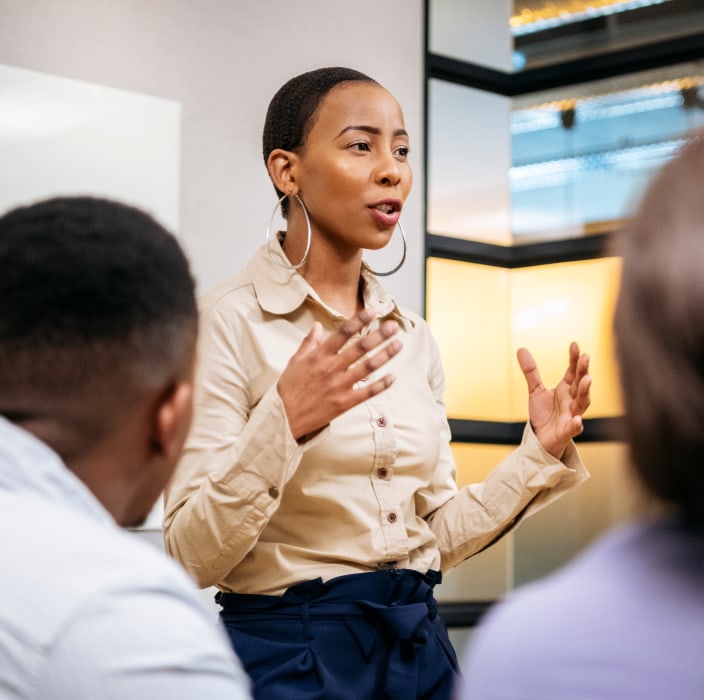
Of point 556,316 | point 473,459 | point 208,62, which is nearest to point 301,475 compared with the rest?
point 208,62

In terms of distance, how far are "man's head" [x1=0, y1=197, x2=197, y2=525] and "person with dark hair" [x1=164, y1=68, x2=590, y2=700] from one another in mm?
507

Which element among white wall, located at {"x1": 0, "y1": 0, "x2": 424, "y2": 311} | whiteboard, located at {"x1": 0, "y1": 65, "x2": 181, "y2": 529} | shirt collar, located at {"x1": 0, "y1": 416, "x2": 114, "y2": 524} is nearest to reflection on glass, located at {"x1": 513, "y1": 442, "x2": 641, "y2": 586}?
white wall, located at {"x1": 0, "y1": 0, "x2": 424, "y2": 311}

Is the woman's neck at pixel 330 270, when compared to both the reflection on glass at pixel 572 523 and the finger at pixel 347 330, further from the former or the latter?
the reflection on glass at pixel 572 523

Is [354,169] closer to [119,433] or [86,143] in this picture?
[119,433]

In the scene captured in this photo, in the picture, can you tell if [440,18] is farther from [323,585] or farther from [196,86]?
[323,585]

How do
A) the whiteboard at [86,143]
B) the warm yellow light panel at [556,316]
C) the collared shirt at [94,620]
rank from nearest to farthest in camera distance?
the collared shirt at [94,620] < the whiteboard at [86,143] < the warm yellow light panel at [556,316]

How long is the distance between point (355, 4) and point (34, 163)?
132 cm

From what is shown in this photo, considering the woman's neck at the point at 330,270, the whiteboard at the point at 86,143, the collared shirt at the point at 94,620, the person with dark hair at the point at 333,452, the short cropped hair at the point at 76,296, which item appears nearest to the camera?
the collared shirt at the point at 94,620

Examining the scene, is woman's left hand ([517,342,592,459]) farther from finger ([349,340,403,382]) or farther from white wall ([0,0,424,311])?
white wall ([0,0,424,311])

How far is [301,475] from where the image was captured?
1.61m

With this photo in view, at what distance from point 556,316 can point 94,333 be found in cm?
329

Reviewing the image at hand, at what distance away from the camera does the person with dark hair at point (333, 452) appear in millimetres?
1493

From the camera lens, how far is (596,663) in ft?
1.90

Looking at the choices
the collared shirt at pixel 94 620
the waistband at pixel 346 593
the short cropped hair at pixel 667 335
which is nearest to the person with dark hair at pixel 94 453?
the collared shirt at pixel 94 620
